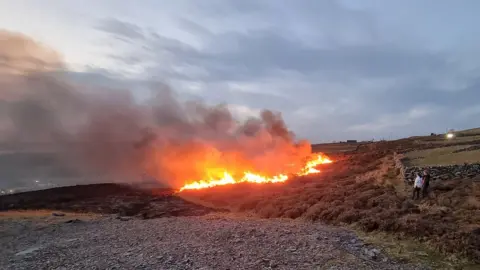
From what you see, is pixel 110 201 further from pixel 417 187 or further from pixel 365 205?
pixel 417 187

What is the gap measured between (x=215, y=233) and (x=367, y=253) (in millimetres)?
9098

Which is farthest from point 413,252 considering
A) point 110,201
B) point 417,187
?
point 110,201

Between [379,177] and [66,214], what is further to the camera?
[379,177]

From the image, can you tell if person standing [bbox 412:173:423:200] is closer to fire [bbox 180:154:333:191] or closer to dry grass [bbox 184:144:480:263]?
dry grass [bbox 184:144:480:263]

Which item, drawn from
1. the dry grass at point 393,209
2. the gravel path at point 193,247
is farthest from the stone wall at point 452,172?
the gravel path at point 193,247

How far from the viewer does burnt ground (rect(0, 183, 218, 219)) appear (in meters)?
37.0

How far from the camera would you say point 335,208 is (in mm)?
27562

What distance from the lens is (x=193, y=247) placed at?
1981 cm

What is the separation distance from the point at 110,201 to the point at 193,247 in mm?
27484

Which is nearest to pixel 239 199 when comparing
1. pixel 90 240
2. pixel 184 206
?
pixel 184 206

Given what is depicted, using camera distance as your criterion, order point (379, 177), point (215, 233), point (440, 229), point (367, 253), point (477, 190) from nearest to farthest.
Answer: point (367, 253)
point (440, 229)
point (215, 233)
point (477, 190)
point (379, 177)

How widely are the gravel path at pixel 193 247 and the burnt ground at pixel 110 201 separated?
9156 mm

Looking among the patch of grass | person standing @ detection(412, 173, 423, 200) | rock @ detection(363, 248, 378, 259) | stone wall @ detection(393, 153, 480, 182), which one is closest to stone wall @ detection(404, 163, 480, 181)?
stone wall @ detection(393, 153, 480, 182)

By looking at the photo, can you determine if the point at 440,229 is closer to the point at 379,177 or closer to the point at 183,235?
the point at 183,235
